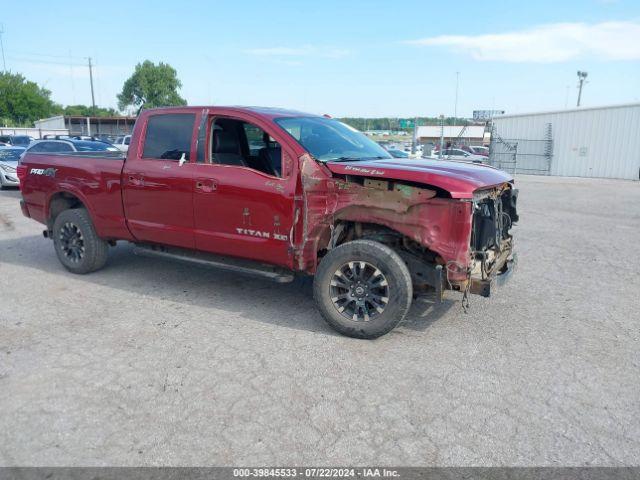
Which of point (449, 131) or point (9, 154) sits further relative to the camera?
point (449, 131)

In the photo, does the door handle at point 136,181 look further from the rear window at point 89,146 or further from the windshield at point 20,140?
the windshield at point 20,140

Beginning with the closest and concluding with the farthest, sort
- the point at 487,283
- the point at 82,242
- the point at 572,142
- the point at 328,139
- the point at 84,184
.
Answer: the point at 487,283 → the point at 328,139 → the point at 84,184 → the point at 82,242 → the point at 572,142

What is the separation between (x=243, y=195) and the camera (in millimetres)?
4836

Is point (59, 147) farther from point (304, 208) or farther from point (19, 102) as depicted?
point (19, 102)

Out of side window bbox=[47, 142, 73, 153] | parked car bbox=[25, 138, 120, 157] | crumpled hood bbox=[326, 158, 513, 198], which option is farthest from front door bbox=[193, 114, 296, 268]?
side window bbox=[47, 142, 73, 153]

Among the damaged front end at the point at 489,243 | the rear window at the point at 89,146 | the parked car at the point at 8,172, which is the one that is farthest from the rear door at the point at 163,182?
the parked car at the point at 8,172

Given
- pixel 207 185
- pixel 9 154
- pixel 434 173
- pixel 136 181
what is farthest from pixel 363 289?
pixel 9 154

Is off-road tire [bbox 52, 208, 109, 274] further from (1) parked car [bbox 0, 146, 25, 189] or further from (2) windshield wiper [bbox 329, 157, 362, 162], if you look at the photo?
(1) parked car [bbox 0, 146, 25, 189]

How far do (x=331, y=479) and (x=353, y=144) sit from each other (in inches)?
140

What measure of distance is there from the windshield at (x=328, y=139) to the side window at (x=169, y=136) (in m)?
1.03

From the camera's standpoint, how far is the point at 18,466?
2756 mm

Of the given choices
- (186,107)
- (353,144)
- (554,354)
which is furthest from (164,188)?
(554,354)

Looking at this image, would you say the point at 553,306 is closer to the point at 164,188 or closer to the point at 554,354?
the point at 554,354

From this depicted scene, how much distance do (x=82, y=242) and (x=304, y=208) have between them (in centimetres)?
327
